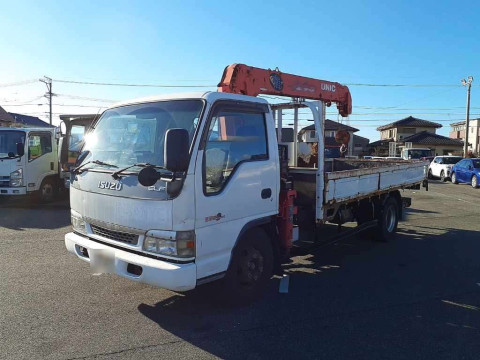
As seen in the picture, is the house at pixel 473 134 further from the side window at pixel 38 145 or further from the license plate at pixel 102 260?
the license plate at pixel 102 260

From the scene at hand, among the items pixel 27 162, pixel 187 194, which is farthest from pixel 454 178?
pixel 187 194

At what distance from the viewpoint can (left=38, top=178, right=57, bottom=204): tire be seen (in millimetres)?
11445

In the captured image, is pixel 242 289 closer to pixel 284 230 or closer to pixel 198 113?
pixel 284 230

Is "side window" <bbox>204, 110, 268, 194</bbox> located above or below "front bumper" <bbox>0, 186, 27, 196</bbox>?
above

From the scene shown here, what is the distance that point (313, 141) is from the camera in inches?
246

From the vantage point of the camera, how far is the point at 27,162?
10.8 meters

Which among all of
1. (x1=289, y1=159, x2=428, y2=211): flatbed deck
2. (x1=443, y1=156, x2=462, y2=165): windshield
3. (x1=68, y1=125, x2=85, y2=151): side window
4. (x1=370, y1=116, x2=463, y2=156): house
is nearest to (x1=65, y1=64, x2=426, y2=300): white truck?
(x1=289, y1=159, x2=428, y2=211): flatbed deck

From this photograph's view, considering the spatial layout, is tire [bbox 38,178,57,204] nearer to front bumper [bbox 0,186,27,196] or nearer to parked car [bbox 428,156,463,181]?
front bumper [bbox 0,186,27,196]

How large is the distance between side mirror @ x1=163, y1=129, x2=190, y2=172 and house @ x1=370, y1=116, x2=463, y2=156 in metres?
38.5

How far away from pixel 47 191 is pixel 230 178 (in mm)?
9532

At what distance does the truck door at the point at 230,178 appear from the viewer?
3729mm

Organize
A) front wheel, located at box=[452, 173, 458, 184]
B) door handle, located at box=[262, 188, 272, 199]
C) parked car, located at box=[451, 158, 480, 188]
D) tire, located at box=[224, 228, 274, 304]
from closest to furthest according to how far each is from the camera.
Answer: tire, located at box=[224, 228, 274, 304]
door handle, located at box=[262, 188, 272, 199]
parked car, located at box=[451, 158, 480, 188]
front wheel, located at box=[452, 173, 458, 184]

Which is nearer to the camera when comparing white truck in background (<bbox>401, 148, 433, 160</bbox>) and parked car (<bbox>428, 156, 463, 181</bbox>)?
parked car (<bbox>428, 156, 463, 181</bbox>)

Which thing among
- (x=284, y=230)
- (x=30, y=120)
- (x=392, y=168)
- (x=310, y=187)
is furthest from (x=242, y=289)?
(x=30, y=120)
